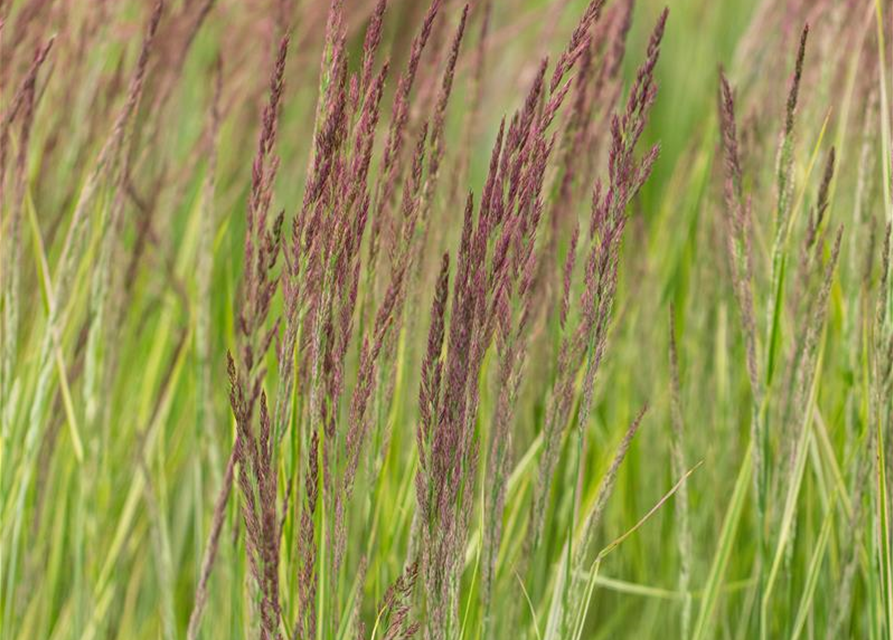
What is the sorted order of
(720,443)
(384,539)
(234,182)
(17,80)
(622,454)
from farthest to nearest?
(234,182) < (720,443) < (17,80) < (384,539) < (622,454)

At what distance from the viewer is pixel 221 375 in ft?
6.82

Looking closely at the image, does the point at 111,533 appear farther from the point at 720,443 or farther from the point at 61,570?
the point at 720,443

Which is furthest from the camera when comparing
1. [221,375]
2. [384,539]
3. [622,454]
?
[221,375]

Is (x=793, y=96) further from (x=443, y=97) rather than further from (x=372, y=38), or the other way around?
(x=372, y=38)

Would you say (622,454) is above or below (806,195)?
below

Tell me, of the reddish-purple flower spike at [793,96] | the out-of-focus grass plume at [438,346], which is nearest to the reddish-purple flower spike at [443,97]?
the out-of-focus grass plume at [438,346]

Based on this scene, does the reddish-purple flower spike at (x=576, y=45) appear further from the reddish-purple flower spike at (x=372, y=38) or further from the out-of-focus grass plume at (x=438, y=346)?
the reddish-purple flower spike at (x=372, y=38)

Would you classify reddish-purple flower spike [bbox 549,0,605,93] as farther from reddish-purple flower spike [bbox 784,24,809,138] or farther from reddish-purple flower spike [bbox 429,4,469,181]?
reddish-purple flower spike [bbox 784,24,809,138]

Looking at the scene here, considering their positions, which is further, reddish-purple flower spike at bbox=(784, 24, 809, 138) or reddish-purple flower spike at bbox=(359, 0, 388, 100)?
reddish-purple flower spike at bbox=(784, 24, 809, 138)

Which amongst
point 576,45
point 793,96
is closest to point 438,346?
point 576,45

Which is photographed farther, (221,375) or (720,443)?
(221,375)

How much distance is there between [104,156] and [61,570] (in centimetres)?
78

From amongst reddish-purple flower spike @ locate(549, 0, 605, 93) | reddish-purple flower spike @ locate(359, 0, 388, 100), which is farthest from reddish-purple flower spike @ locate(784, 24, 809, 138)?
reddish-purple flower spike @ locate(359, 0, 388, 100)

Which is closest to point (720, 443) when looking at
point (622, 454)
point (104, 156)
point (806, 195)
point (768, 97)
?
point (806, 195)
